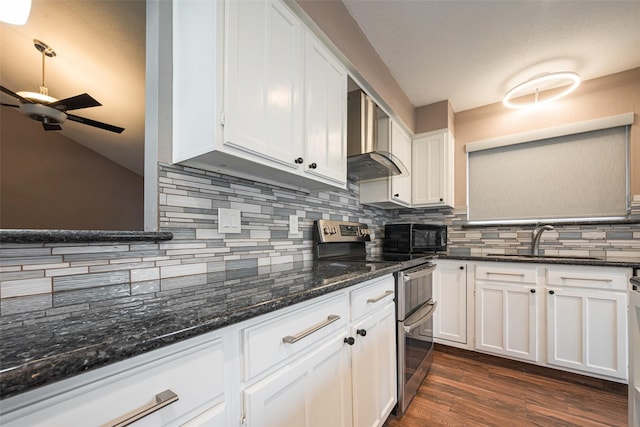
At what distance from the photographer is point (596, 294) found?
1.83 metres

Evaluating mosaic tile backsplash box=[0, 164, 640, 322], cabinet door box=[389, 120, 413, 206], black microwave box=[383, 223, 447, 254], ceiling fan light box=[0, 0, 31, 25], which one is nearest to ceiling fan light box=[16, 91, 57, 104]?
ceiling fan light box=[0, 0, 31, 25]

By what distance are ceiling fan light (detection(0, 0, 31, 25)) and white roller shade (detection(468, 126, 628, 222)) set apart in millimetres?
3472

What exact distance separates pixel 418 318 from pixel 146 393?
156cm

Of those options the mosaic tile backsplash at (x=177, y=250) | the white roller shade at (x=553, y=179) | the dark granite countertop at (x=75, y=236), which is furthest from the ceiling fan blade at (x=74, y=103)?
the white roller shade at (x=553, y=179)

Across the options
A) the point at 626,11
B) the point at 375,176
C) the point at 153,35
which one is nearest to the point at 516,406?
the point at 375,176

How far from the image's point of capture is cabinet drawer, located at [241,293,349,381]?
0.68 m

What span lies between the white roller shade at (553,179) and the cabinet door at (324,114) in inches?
81.1

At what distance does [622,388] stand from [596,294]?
706mm

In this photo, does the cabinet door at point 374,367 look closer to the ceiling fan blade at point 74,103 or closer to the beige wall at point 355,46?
the beige wall at point 355,46

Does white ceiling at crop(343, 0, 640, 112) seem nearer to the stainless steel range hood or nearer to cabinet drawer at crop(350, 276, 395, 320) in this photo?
the stainless steel range hood

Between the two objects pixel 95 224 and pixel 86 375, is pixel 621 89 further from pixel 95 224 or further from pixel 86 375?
pixel 95 224

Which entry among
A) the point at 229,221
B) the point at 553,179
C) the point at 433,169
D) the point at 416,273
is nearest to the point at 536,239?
the point at 553,179

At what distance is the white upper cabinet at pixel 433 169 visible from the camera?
9.05 ft

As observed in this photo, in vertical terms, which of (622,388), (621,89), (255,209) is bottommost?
(622,388)
